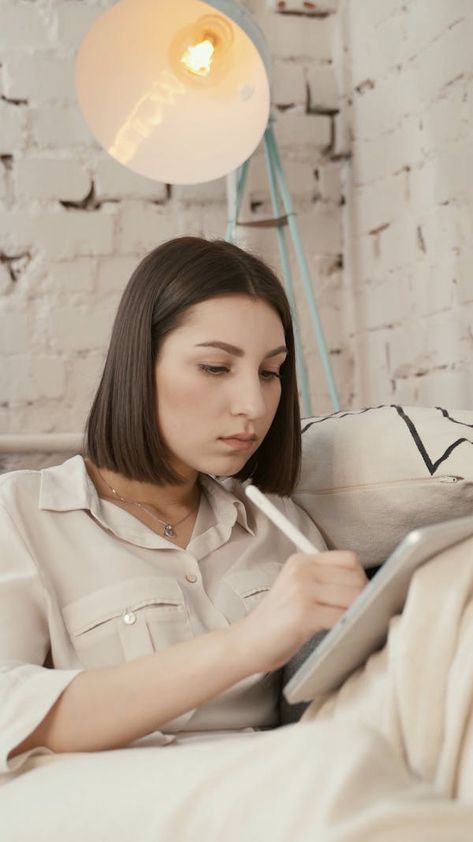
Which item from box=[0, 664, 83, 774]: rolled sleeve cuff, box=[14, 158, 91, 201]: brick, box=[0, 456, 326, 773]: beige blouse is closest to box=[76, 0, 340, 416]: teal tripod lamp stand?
box=[14, 158, 91, 201]: brick

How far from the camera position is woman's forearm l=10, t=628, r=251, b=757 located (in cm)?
101

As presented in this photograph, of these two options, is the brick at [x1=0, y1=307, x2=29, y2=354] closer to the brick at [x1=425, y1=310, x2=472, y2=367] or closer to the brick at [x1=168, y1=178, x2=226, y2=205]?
the brick at [x1=168, y1=178, x2=226, y2=205]

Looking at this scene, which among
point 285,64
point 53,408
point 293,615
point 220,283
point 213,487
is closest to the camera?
point 293,615

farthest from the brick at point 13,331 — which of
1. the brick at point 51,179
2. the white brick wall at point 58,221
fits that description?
the brick at point 51,179

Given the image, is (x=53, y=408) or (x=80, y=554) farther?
(x=53, y=408)

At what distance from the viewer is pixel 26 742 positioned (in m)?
1.02

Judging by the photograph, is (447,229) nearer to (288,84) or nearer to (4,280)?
(288,84)

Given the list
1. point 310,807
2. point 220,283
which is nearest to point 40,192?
point 220,283

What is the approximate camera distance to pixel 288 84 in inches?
89.9

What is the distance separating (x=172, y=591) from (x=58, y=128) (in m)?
1.21

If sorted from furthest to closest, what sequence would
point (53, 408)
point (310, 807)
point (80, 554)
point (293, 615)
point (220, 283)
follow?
point (53, 408) → point (220, 283) → point (80, 554) → point (293, 615) → point (310, 807)

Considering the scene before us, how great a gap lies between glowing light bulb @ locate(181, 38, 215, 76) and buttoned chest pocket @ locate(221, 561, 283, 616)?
34.2 inches

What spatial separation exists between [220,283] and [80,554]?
39cm

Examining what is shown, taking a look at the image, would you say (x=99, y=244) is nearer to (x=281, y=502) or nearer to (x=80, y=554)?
(x=281, y=502)
